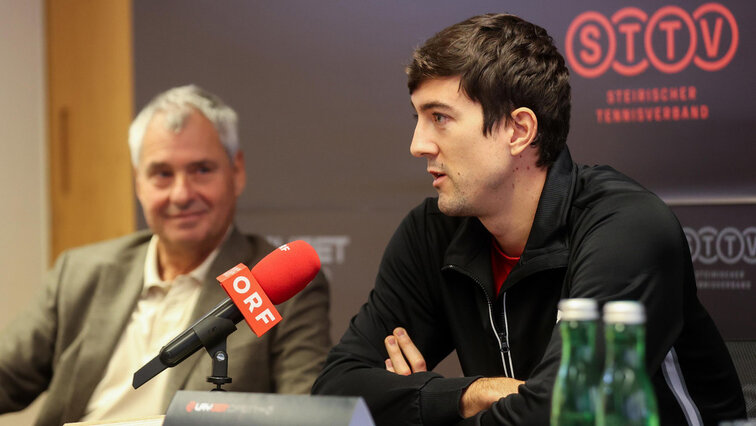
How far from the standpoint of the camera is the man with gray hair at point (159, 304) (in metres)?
2.70

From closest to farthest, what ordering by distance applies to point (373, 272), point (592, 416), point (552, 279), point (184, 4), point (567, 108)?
1. point (592, 416)
2. point (552, 279)
3. point (567, 108)
4. point (373, 272)
5. point (184, 4)

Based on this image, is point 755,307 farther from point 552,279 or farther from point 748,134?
point 552,279

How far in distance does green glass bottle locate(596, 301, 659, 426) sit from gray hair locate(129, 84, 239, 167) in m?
2.22

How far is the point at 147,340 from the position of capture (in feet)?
9.38

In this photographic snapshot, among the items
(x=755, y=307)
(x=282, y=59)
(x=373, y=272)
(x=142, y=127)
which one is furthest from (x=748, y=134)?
(x=142, y=127)

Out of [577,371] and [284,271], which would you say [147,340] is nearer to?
[284,271]

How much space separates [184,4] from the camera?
330 cm

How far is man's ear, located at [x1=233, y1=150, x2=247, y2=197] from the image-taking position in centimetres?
312

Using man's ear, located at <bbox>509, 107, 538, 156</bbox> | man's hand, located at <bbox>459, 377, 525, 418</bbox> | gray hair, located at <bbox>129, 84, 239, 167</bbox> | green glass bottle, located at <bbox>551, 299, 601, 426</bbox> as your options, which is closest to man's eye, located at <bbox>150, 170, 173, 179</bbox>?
gray hair, located at <bbox>129, 84, 239, 167</bbox>

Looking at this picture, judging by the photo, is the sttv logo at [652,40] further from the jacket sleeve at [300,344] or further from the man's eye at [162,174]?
the man's eye at [162,174]

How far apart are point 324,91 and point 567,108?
1155 millimetres

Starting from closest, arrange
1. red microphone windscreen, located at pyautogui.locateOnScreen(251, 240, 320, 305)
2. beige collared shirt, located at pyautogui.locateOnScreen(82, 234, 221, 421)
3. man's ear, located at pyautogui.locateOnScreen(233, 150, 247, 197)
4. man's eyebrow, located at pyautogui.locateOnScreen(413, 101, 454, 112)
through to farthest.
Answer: red microphone windscreen, located at pyautogui.locateOnScreen(251, 240, 320, 305) < man's eyebrow, located at pyautogui.locateOnScreen(413, 101, 454, 112) < beige collared shirt, located at pyautogui.locateOnScreen(82, 234, 221, 421) < man's ear, located at pyautogui.locateOnScreen(233, 150, 247, 197)

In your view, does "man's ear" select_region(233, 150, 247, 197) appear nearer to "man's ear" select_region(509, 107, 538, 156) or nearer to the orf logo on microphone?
"man's ear" select_region(509, 107, 538, 156)

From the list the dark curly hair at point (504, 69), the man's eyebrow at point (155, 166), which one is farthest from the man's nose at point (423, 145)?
the man's eyebrow at point (155, 166)
